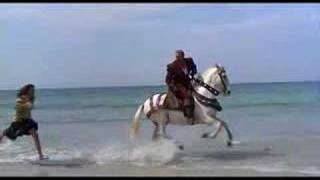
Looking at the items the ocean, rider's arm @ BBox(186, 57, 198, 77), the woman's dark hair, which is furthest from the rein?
Result: the woman's dark hair

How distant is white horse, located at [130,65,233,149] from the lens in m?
8.28

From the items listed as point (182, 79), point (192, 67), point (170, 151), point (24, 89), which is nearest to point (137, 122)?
point (170, 151)

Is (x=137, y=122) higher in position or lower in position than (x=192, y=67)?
lower

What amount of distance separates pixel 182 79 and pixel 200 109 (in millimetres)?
582

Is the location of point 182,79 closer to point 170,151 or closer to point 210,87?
point 210,87

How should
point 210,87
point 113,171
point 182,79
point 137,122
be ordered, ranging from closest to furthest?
point 113,171 < point 182,79 < point 210,87 < point 137,122

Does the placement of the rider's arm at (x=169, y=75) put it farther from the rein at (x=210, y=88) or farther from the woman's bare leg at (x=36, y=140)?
the woman's bare leg at (x=36, y=140)

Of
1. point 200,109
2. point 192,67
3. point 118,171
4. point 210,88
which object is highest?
point 192,67

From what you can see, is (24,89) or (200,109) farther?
(200,109)

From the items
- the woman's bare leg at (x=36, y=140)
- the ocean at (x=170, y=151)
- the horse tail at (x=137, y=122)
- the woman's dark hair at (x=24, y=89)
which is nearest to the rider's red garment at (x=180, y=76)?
the ocean at (x=170, y=151)

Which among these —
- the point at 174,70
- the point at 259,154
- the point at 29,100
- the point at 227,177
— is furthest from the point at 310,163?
the point at 29,100

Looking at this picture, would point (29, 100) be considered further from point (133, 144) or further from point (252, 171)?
point (252, 171)

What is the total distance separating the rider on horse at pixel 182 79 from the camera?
302 inches

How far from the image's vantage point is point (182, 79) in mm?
7996
